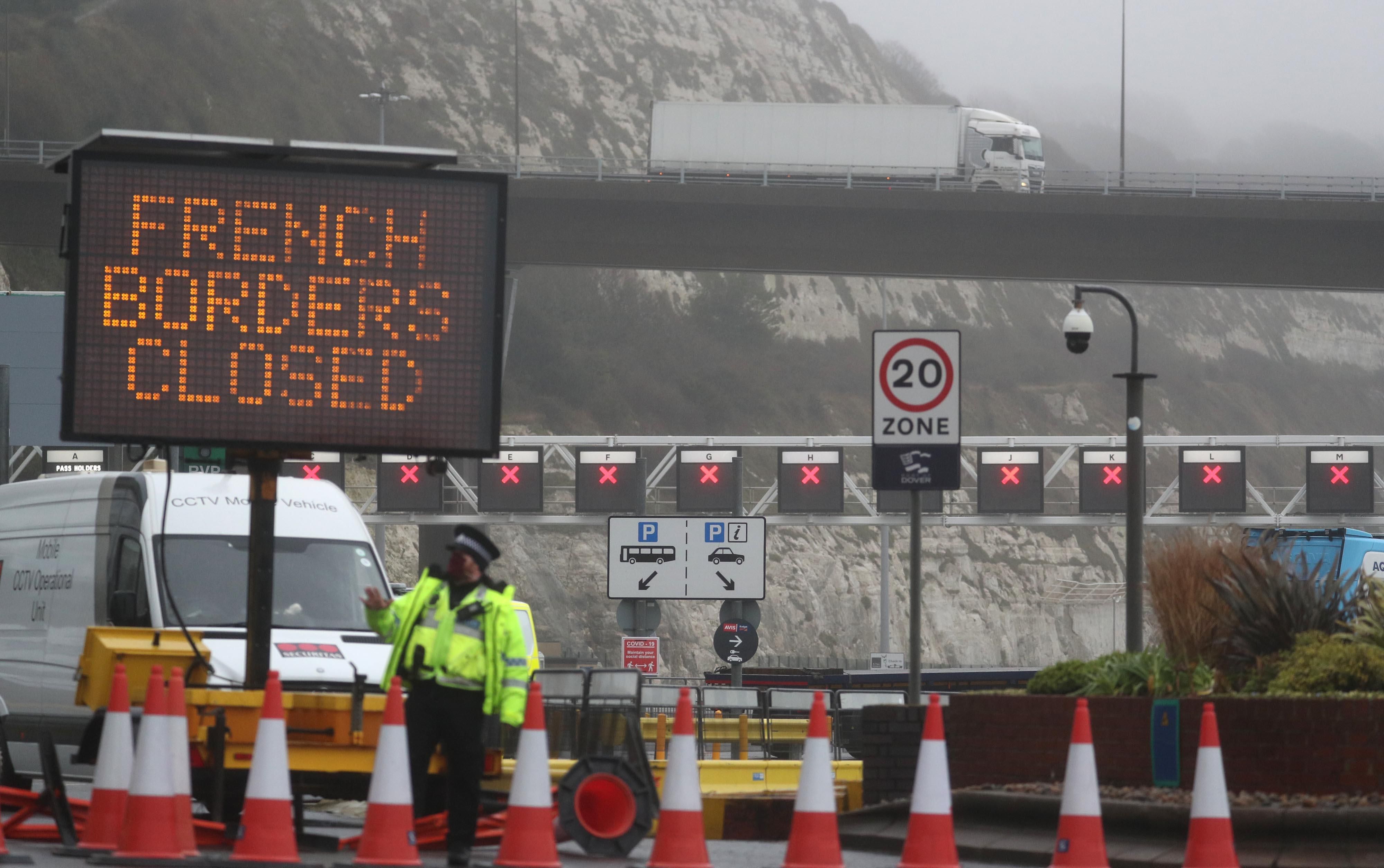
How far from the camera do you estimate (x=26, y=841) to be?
1125 centimetres

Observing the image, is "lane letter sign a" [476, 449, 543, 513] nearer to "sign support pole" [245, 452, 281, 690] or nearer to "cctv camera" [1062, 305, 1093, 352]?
"cctv camera" [1062, 305, 1093, 352]

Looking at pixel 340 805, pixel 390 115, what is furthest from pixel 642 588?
pixel 390 115

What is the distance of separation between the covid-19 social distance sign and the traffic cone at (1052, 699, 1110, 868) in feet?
12.7

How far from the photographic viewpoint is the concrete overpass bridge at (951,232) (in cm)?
5053

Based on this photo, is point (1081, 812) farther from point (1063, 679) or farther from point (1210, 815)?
point (1063, 679)

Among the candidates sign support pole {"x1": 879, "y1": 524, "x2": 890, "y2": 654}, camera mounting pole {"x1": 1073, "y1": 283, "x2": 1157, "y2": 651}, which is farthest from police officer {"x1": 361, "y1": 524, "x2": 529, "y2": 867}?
sign support pole {"x1": 879, "y1": 524, "x2": 890, "y2": 654}

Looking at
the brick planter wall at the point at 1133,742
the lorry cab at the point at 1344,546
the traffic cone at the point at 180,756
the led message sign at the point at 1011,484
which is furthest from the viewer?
the led message sign at the point at 1011,484

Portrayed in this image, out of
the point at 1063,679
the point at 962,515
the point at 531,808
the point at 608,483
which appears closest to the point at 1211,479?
the point at 962,515

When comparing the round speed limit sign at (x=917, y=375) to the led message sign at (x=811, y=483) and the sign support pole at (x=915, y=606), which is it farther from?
the led message sign at (x=811, y=483)

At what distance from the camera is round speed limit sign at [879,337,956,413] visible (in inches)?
528

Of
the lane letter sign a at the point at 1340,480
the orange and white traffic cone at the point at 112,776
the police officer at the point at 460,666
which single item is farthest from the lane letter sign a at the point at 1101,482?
the orange and white traffic cone at the point at 112,776

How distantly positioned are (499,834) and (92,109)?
97033 mm

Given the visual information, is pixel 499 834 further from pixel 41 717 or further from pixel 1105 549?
pixel 1105 549

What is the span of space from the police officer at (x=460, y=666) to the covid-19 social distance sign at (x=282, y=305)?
1.14 m
